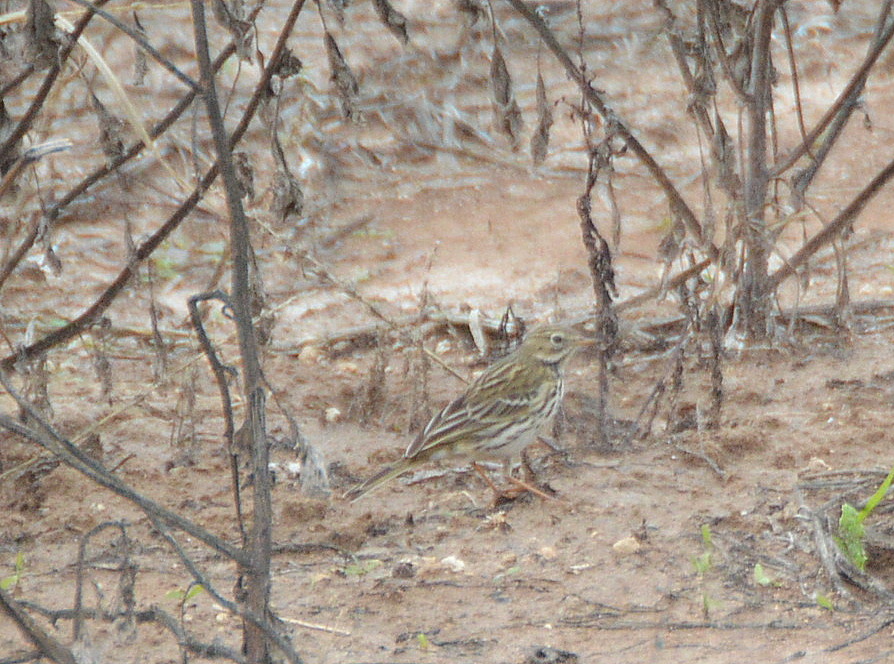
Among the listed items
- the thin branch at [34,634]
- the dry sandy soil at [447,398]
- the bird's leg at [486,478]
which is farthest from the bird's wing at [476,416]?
the thin branch at [34,634]

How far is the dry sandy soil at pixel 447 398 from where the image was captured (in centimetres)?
441

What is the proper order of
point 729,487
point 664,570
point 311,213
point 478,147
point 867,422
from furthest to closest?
point 478,147 < point 311,213 < point 867,422 < point 729,487 < point 664,570

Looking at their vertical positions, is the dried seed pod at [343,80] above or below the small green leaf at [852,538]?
above

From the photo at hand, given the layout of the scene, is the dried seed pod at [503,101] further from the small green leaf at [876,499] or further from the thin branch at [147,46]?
the small green leaf at [876,499]

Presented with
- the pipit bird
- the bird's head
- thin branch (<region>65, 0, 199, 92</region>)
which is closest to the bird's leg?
the pipit bird

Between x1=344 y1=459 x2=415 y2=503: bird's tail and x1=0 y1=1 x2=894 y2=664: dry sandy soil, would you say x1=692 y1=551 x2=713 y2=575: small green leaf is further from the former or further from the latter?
x1=344 y1=459 x2=415 y2=503: bird's tail

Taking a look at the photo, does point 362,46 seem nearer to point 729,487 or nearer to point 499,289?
point 499,289

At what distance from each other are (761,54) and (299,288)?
3471 mm

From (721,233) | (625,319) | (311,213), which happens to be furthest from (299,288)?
(721,233)

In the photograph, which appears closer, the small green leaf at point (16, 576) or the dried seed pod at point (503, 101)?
the dried seed pod at point (503, 101)

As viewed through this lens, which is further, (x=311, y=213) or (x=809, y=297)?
(x=311, y=213)

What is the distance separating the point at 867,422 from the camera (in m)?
5.89

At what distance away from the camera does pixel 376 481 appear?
212 inches

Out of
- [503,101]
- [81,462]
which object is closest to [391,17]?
[503,101]
